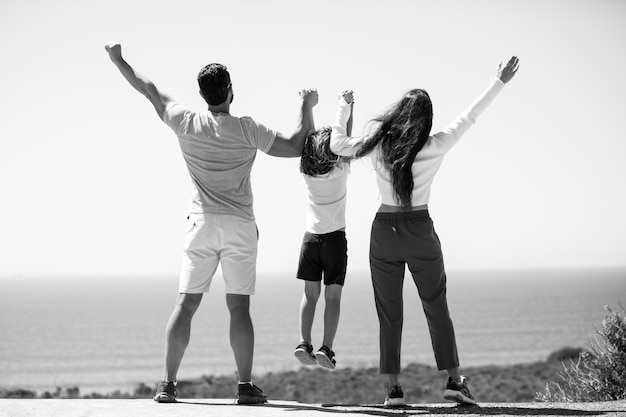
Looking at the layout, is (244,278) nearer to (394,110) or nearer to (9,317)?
(394,110)

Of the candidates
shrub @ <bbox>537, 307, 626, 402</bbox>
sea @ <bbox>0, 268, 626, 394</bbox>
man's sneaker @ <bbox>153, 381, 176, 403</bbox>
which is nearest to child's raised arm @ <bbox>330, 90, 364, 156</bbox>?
man's sneaker @ <bbox>153, 381, 176, 403</bbox>

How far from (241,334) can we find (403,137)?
181 cm

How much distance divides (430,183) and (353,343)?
92.5m

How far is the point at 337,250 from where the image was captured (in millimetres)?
6301

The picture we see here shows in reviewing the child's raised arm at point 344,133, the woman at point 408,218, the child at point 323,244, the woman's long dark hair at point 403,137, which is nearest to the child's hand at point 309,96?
the child's raised arm at point 344,133

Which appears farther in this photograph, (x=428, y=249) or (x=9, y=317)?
(x=9, y=317)

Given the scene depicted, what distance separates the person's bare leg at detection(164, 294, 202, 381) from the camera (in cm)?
567

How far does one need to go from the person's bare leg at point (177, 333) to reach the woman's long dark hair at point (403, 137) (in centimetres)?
164

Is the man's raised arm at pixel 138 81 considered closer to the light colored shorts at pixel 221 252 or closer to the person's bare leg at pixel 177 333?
the light colored shorts at pixel 221 252

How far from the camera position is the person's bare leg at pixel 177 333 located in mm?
5668

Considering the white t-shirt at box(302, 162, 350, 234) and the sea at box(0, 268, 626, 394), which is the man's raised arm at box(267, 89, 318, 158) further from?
the sea at box(0, 268, 626, 394)

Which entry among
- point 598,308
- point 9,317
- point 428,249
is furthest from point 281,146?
point 9,317

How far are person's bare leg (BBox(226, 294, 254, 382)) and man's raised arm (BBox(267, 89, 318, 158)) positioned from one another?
108cm

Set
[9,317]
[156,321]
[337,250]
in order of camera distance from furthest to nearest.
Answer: [9,317] → [156,321] → [337,250]
